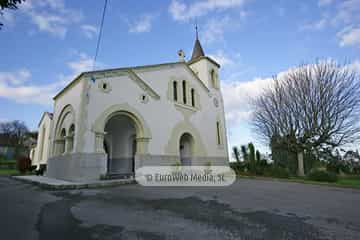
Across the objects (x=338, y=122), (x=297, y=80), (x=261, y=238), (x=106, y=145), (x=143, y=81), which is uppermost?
(x=297, y=80)

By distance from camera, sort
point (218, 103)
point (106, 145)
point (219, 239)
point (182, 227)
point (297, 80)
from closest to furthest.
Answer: point (219, 239) < point (182, 227) < point (106, 145) < point (297, 80) < point (218, 103)

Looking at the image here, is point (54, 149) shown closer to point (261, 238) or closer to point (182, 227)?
point (182, 227)

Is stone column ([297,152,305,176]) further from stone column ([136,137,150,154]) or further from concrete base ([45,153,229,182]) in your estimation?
stone column ([136,137,150,154])

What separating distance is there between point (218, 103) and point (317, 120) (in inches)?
319

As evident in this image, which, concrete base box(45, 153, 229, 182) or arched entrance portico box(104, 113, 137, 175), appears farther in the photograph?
arched entrance portico box(104, 113, 137, 175)

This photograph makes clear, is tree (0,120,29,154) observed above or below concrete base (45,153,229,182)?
above

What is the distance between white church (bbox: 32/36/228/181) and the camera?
986cm

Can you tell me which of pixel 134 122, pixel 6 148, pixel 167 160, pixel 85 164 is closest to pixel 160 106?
pixel 134 122

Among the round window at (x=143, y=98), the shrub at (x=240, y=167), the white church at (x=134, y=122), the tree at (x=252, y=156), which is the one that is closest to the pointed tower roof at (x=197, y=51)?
the white church at (x=134, y=122)

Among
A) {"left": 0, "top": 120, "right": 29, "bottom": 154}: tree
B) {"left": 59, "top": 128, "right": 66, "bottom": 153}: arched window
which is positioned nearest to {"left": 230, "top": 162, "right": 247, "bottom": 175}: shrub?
{"left": 59, "top": 128, "right": 66, "bottom": 153}: arched window

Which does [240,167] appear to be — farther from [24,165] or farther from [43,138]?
[24,165]

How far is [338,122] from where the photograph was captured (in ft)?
49.1

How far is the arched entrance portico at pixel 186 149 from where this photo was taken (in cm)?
1489

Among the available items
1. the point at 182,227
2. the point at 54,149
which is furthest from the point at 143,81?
the point at 182,227
